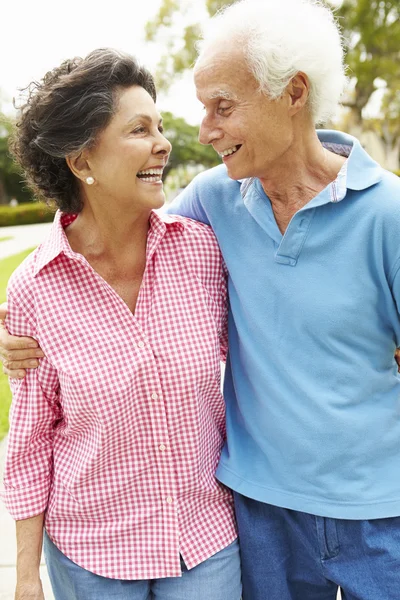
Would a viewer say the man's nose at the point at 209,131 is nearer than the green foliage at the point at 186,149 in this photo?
Yes

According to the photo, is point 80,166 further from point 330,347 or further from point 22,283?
point 330,347

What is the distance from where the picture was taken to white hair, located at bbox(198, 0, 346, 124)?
1.78 metres

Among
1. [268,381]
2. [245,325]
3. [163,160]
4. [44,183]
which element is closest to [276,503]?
[268,381]

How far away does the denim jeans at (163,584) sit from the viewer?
188cm

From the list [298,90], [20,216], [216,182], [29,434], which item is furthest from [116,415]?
[20,216]

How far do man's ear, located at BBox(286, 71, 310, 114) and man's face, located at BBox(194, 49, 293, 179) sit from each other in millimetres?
21

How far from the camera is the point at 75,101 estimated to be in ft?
6.05

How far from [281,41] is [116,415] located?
1098 mm

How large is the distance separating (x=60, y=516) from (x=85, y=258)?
75 centimetres

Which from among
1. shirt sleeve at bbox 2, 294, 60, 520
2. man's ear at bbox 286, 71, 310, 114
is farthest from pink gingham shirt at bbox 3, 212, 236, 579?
man's ear at bbox 286, 71, 310, 114

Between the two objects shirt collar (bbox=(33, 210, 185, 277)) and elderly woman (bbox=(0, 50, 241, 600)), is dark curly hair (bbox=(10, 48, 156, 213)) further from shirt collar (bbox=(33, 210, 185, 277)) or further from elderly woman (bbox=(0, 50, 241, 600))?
shirt collar (bbox=(33, 210, 185, 277))

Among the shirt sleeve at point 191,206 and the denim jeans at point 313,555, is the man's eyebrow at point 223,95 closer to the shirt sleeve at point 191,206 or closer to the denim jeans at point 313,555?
the shirt sleeve at point 191,206

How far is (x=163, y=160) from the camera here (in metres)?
1.99

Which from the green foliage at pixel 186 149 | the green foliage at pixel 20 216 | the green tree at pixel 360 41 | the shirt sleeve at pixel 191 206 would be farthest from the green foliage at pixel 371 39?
the green foliage at pixel 186 149
